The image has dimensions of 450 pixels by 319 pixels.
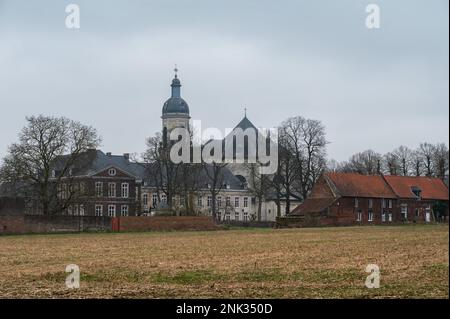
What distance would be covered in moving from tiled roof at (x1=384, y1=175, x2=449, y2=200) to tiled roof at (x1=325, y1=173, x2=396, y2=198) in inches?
34.4

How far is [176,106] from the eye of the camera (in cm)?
14350

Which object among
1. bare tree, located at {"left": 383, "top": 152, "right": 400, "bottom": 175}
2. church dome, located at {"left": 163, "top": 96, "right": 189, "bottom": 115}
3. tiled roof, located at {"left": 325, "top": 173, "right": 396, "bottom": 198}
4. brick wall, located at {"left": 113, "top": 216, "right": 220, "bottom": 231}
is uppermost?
church dome, located at {"left": 163, "top": 96, "right": 189, "bottom": 115}

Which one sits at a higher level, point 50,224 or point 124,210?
point 124,210

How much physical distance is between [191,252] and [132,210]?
64.8 metres

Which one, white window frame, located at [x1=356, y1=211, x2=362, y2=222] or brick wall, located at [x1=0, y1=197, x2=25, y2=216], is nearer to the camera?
brick wall, located at [x1=0, y1=197, x2=25, y2=216]

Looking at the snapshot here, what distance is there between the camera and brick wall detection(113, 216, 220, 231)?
68963mm

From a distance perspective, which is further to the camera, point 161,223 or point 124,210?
point 124,210

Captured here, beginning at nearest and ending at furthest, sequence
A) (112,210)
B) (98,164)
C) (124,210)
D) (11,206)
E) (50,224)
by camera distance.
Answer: (11,206) < (50,224) < (112,210) < (124,210) < (98,164)

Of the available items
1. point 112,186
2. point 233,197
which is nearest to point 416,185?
point 112,186

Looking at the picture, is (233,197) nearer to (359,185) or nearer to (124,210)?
Answer: (124,210)

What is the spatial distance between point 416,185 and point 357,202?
12592mm

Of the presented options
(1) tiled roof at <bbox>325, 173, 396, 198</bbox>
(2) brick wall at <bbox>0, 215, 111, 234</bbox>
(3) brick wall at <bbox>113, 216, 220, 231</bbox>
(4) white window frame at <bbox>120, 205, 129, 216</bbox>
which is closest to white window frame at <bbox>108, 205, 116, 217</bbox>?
(4) white window frame at <bbox>120, 205, 129, 216</bbox>

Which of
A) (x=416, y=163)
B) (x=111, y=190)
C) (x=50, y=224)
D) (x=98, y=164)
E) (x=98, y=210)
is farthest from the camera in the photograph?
(x=98, y=164)

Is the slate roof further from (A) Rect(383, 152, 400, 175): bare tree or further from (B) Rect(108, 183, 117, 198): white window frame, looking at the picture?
(A) Rect(383, 152, 400, 175): bare tree
